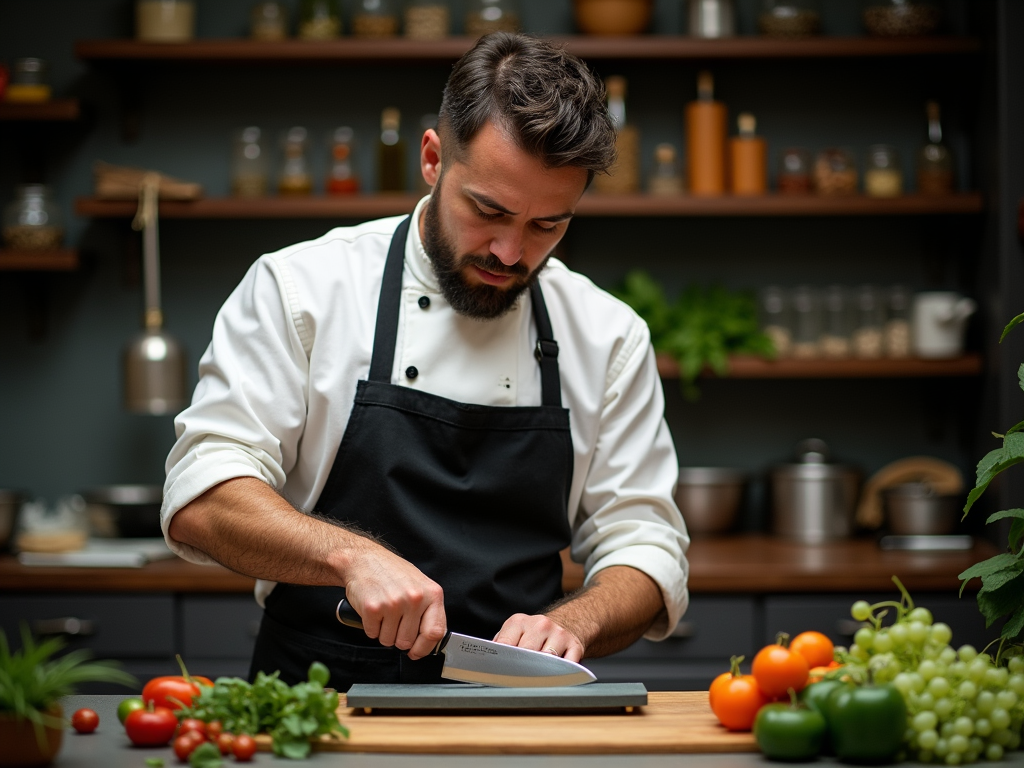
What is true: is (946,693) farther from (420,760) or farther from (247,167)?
(247,167)

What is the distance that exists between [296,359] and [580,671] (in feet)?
2.13

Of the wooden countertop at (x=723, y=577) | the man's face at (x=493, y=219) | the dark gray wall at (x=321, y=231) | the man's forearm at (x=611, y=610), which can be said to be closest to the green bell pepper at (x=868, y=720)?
the man's forearm at (x=611, y=610)

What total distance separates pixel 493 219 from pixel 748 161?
182 centimetres

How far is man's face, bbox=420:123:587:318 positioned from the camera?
152 cm

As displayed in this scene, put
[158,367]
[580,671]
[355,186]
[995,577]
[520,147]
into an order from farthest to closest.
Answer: [355,186] → [158,367] → [520,147] → [580,671] → [995,577]

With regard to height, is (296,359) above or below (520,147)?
below

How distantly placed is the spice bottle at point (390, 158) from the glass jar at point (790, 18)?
1111mm

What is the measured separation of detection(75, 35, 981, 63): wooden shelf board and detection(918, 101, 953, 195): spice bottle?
0.24 meters

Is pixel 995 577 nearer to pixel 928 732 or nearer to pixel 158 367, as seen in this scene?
pixel 928 732

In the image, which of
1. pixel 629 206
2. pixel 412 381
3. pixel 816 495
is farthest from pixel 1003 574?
pixel 629 206

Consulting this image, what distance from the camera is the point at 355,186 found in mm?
3213

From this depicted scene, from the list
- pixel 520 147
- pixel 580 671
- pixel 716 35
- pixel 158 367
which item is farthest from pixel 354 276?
pixel 716 35

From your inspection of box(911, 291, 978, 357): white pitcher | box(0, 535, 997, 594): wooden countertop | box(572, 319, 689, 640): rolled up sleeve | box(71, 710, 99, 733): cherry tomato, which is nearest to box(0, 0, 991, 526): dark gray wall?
box(911, 291, 978, 357): white pitcher

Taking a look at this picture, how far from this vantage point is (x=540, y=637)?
139 centimetres
